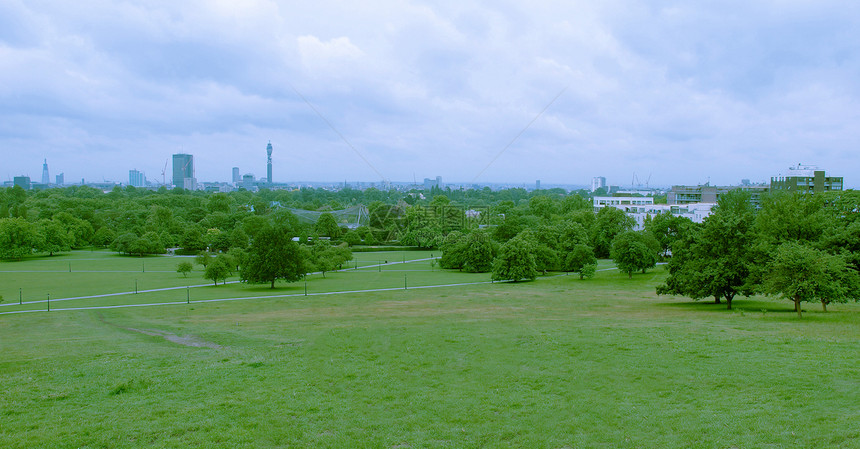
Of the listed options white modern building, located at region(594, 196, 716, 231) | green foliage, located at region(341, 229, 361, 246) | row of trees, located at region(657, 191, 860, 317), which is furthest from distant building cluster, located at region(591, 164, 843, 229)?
row of trees, located at region(657, 191, 860, 317)

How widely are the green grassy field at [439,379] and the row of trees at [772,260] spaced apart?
1143mm

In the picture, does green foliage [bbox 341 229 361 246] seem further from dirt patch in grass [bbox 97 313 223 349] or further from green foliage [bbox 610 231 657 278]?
dirt patch in grass [bbox 97 313 223 349]

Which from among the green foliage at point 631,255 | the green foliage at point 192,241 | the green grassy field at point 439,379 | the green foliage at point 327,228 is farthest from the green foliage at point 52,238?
the green foliage at point 631,255

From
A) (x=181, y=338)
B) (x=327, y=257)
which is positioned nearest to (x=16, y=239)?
(x=327, y=257)

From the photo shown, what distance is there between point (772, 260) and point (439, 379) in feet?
64.6

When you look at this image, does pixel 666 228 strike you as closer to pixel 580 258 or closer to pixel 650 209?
pixel 580 258

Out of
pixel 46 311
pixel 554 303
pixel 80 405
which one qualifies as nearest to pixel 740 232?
pixel 554 303

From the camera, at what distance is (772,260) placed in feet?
82.5

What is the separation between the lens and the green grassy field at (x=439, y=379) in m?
9.88

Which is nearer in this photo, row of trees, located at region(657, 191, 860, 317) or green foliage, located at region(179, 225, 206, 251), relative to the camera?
row of trees, located at region(657, 191, 860, 317)

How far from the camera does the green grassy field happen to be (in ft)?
32.4

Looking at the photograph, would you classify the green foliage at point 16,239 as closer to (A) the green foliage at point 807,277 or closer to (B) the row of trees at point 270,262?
(B) the row of trees at point 270,262

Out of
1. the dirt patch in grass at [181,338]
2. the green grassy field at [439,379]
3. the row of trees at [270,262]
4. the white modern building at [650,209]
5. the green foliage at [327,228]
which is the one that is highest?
the white modern building at [650,209]

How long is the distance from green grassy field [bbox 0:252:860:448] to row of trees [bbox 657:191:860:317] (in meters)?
1.14
